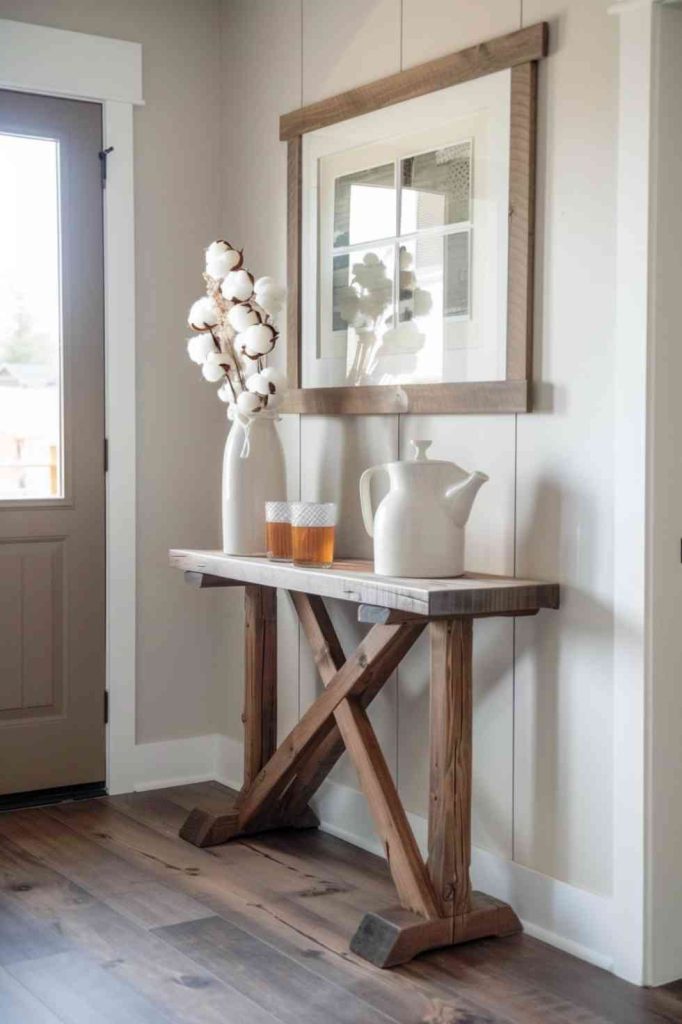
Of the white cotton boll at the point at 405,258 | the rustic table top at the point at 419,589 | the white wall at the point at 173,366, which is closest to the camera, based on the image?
the rustic table top at the point at 419,589

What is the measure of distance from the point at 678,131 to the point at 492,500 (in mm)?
944

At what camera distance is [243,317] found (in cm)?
338

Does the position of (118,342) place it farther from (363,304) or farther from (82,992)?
(82,992)

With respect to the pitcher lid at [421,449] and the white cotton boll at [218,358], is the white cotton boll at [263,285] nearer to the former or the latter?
the white cotton boll at [218,358]

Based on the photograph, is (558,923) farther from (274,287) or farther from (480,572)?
(274,287)

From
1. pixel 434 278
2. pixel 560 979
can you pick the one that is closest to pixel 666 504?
pixel 434 278

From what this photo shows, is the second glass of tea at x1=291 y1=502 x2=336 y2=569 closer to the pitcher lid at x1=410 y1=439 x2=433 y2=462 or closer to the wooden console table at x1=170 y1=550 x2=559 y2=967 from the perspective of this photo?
the wooden console table at x1=170 y1=550 x2=559 y2=967

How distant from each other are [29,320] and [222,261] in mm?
791

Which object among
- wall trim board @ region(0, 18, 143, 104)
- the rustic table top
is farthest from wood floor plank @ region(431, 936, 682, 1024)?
wall trim board @ region(0, 18, 143, 104)

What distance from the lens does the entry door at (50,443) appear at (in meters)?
3.85

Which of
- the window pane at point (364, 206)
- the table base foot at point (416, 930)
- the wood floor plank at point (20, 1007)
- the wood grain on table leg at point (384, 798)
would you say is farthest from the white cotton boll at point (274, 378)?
the wood floor plank at point (20, 1007)

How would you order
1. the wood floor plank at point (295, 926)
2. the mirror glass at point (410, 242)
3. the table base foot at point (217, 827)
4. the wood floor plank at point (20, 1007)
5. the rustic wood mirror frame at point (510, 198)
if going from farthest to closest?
the table base foot at point (217, 827)
the mirror glass at point (410, 242)
the rustic wood mirror frame at point (510, 198)
the wood floor plank at point (295, 926)
the wood floor plank at point (20, 1007)

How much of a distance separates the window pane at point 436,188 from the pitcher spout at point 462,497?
0.68m

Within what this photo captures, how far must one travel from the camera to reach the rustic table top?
8.80ft
